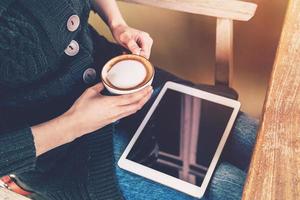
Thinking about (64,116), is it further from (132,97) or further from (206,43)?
(206,43)

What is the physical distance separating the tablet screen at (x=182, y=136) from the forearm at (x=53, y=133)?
A: 162 mm

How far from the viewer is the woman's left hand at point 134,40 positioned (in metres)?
1.09

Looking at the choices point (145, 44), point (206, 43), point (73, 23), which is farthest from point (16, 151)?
point (206, 43)

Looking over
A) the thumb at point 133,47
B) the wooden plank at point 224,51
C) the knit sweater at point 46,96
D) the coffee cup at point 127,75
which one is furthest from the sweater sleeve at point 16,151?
the wooden plank at point 224,51

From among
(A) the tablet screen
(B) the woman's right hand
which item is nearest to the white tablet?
(A) the tablet screen

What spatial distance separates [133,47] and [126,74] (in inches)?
6.7

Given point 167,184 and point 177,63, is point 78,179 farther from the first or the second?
point 177,63

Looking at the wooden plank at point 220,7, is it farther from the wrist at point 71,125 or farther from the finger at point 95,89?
the wrist at point 71,125

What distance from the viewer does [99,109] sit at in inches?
37.8

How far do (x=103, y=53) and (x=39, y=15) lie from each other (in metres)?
0.30

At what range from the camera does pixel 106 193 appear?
100 cm

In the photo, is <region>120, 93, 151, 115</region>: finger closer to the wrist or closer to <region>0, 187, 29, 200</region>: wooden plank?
the wrist

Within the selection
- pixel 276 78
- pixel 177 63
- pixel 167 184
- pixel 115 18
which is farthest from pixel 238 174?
pixel 177 63

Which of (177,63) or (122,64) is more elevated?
(122,64)
